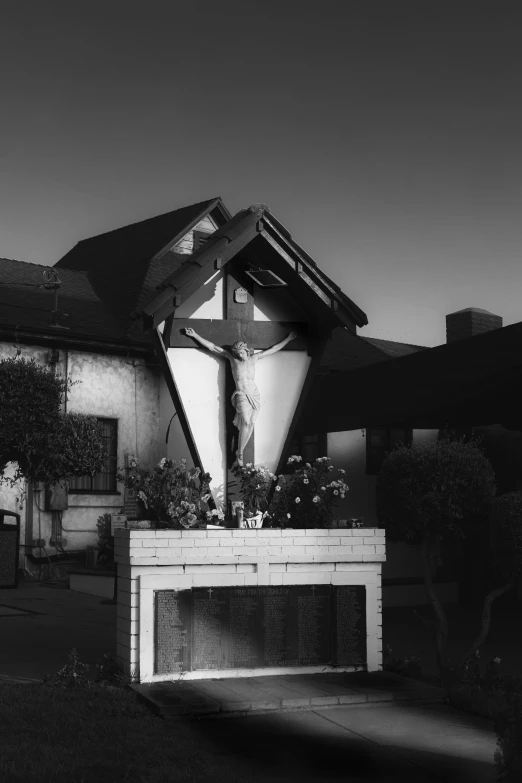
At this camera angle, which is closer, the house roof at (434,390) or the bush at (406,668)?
the bush at (406,668)

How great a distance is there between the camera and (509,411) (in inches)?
637

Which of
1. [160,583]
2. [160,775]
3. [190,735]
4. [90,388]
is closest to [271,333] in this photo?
[160,583]

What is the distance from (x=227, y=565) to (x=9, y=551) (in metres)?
10.4

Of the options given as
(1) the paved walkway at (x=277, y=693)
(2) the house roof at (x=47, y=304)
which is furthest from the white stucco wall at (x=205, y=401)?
(2) the house roof at (x=47, y=304)

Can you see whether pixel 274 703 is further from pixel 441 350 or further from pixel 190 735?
pixel 441 350

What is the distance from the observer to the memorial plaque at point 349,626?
9797 mm

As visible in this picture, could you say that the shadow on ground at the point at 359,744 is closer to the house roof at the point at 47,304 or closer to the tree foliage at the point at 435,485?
the tree foliage at the point at 435,485

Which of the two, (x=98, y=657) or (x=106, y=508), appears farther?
(x=106, y=508)

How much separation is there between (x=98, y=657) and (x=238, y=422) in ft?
10.0

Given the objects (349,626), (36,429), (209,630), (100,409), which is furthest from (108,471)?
(209,630)

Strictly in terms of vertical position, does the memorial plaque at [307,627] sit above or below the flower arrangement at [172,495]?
below

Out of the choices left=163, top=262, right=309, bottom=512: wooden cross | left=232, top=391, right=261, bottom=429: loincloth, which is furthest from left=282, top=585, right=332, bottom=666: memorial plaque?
left=232, top=391, right=261, bottom=429: loincloth

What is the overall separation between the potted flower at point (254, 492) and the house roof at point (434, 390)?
6.78 m

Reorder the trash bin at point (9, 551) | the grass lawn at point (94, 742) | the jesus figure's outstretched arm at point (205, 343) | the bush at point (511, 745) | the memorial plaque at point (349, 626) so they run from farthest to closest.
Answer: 1. the trash bin at point (9, 551)
2. the jesus figure's outstretched arm at point (205, 343)
3. the memorial plaque at point (349, 626)
4. the grass lawn at point (94, 742)
5. the bush at point (511, 745)
